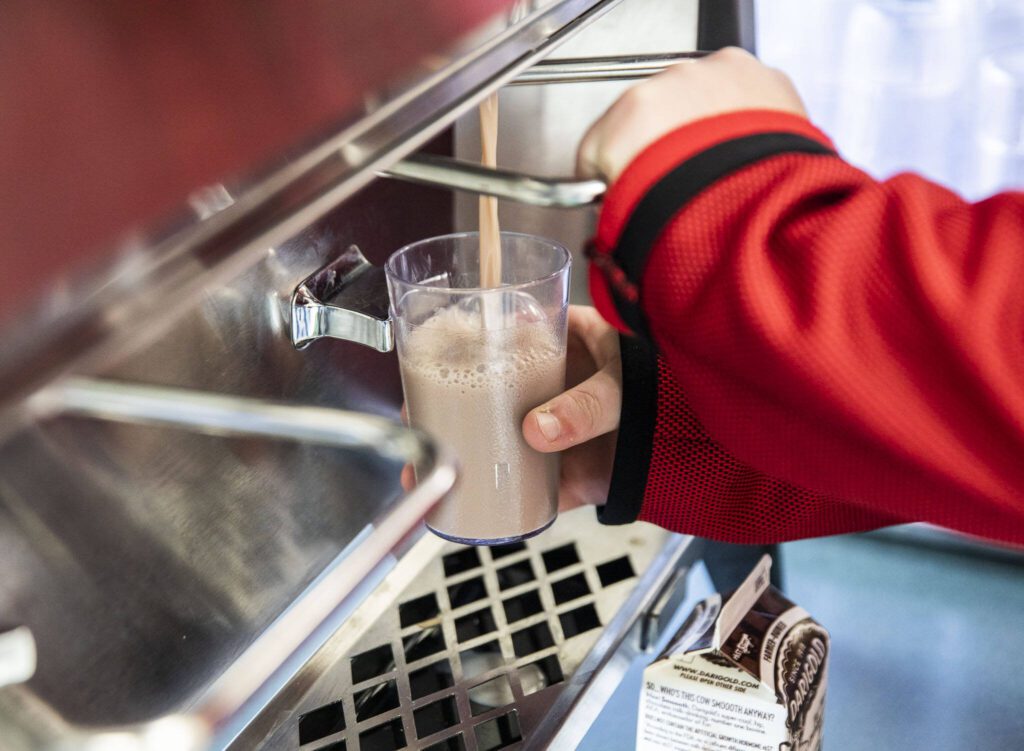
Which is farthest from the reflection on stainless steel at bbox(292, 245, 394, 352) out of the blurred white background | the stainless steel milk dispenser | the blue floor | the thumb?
the blurred white background

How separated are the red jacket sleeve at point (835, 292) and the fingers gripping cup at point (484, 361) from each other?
0.10 m

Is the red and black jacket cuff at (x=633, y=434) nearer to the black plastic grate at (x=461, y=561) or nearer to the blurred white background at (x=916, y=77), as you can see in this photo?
the black plastic grate at (x=461, y=561)

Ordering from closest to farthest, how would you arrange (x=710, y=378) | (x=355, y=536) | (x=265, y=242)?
(x=265, y=242), (x=710, y=378), (x=355, y=536)

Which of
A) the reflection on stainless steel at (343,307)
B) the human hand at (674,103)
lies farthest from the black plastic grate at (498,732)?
the human hand at (674,103)

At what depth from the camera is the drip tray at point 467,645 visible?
24.5 inches

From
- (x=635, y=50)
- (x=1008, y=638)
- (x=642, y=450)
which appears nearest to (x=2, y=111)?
(x=642, y=450)

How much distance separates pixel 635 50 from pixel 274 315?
38cm

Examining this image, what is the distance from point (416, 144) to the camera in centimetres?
33

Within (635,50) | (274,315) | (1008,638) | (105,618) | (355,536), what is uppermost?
(635,50)

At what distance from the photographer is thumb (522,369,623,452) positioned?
58 cm

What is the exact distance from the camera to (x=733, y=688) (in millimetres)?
607

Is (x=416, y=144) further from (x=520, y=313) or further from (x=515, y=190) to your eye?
(x=520, y=313)

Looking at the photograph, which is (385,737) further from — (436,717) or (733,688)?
(733,688)

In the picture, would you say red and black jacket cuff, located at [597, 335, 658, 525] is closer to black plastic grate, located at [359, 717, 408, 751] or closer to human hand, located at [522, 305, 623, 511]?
human hand, located at [522, 305, 623, 511]
